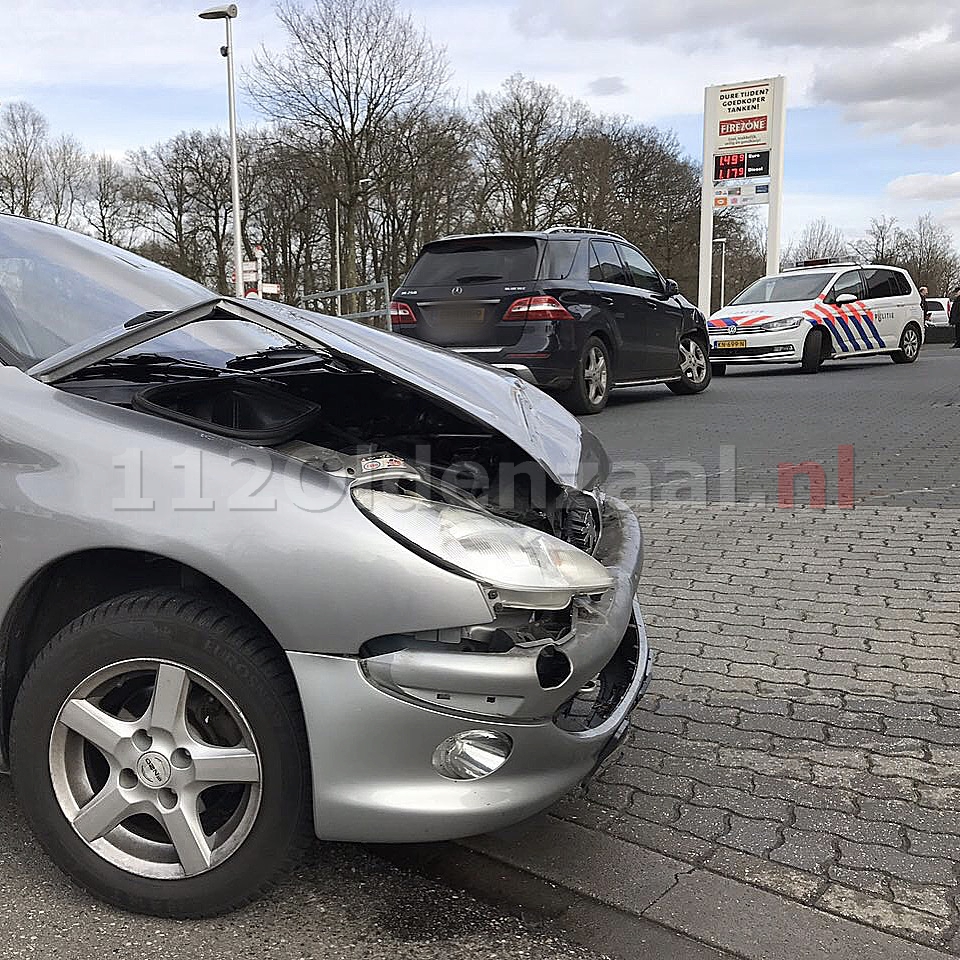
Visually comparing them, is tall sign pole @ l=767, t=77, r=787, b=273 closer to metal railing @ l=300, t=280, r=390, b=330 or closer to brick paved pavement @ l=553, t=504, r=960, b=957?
metal railing @ l=300, t=280, r=390, b=330

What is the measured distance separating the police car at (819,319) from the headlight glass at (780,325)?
2 centimetres

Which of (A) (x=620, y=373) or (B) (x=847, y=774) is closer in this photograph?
(B) (x=847, y=774)

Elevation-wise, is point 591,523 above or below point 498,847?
above

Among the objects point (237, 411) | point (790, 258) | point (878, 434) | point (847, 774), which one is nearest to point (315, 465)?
point (237, 411)

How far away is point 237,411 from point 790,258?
84.5m

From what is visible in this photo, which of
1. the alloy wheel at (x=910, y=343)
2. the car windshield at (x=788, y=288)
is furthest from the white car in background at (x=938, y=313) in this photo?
the car windshield at (x=788, y=288)

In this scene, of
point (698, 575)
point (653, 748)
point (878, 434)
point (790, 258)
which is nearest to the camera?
point (653, 748)

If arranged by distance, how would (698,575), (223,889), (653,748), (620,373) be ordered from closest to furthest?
(223,889) < (653,748) < (698,575) < (620,373)

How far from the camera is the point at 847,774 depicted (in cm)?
318

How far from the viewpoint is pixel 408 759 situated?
2291 mm

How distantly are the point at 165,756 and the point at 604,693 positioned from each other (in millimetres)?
1059

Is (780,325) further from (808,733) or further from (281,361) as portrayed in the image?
(281,361)

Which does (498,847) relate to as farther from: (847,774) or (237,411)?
(237,411)

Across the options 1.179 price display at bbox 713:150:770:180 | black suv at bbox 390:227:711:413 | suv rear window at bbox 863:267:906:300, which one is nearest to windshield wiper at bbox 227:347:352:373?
black suv at bbox 390:227:711:413
